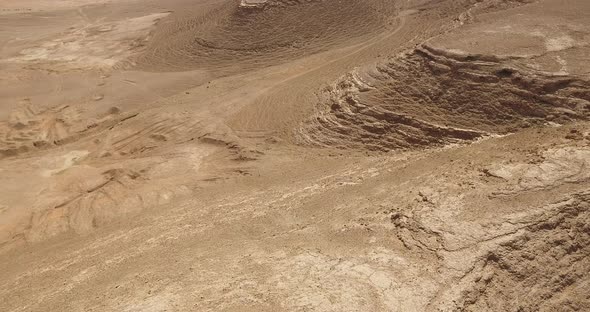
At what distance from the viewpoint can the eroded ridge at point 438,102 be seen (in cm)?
696

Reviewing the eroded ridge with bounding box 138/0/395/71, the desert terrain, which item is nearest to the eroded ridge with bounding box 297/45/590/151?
the desert terrain

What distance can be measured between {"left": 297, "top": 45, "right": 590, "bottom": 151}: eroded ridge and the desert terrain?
0.09 ft

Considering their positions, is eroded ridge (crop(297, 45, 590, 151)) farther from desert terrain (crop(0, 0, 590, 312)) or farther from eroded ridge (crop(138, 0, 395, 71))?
eroded ridge (crop(138, 0, 395, 71))

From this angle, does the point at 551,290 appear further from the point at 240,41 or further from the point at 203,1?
the point at 203,1

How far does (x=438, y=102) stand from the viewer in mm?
7750

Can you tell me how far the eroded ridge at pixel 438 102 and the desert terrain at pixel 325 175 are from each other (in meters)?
0.03

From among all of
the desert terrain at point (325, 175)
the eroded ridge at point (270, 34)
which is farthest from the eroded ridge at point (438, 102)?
the eroded ridge at point (270, 34)

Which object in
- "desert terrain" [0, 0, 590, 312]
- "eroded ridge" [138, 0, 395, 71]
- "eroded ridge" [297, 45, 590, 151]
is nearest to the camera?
"desert terrain" [0, 0, 590, 312]

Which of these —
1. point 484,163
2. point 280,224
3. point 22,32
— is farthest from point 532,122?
point 22,32

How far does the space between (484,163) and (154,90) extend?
8.50 m

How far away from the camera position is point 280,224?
6.23 m

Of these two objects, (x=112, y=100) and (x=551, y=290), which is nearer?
(x=551, y=290)

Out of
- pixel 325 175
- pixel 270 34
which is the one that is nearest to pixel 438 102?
pixel 325 175

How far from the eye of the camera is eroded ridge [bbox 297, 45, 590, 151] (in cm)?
696
